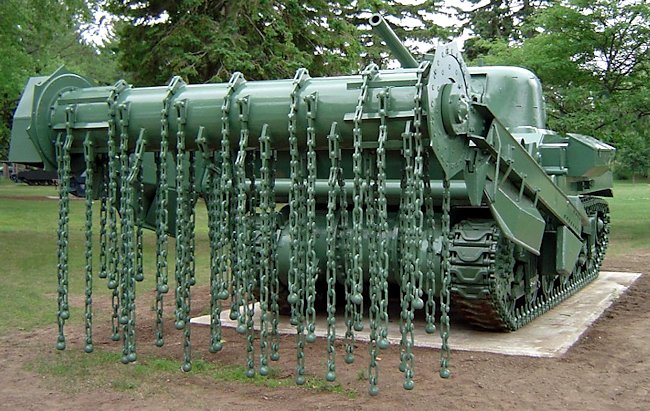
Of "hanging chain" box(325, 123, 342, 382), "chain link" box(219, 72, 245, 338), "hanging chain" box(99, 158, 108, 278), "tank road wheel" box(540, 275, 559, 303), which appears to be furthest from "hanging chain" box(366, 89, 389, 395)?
"tank road wheel" box(540, 275, 559, 303)

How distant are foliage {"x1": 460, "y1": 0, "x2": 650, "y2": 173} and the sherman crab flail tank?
30.3ft

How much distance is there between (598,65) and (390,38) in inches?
460

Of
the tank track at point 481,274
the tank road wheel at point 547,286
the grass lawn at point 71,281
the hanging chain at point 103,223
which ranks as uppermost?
the hanging chain at point 103,223

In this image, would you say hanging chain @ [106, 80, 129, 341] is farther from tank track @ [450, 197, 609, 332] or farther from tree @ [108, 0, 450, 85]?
tree @ [108, 0, 450, 85]

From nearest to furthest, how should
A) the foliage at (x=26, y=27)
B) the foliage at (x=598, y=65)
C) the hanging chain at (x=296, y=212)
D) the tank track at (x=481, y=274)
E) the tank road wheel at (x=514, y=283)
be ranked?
the hanging chain at (x=296, y=212)
the tank track at (x=481, y=274)
the tank road wheel at (x=514, y=283)
the foliage at (x=26, y=27)
the foliage at (x=598, y=65)

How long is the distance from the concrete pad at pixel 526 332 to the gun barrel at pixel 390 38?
7.97 ft

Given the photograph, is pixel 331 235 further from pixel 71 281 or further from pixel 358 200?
pixel 71 281

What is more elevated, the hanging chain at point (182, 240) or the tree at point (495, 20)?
the tree at point (495, 20)

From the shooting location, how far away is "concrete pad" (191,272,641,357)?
6.87 m

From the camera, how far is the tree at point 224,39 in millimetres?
15578

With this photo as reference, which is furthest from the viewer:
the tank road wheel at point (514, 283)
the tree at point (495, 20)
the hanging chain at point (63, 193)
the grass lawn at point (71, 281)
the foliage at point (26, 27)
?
the tree at point (495, 20)

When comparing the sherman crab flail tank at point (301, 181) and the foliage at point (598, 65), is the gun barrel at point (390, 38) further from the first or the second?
the foliage at point (598, 65)

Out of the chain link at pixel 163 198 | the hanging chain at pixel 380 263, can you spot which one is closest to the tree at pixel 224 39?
the chain link at pixel 163 198

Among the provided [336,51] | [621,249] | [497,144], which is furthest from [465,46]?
[497,144]
